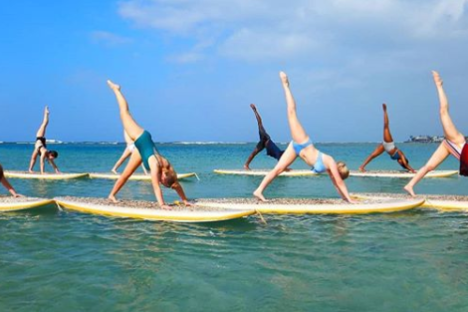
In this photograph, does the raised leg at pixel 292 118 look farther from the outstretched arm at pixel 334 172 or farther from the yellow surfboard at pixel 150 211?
the yellow surfboard at pixel 150 211

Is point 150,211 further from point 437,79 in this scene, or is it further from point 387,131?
point 387,131

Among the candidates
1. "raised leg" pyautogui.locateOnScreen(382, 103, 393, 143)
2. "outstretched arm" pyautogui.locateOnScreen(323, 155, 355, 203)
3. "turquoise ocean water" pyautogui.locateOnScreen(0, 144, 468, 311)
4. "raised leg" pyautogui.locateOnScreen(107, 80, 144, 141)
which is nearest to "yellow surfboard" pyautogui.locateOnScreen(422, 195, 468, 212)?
"turquoise ocean water" pyautogui.locateOnScreen(0, 144, 468, 311)

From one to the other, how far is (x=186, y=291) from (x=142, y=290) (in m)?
0.57

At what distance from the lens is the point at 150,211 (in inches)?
417

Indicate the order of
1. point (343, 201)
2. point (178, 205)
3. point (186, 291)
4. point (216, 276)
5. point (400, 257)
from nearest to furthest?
point (186, 291) → point (216, 276) → point (400, 257) → point (178, 205) → point (343, 201)

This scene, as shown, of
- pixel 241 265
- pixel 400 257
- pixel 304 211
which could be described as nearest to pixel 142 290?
pixel 241 265

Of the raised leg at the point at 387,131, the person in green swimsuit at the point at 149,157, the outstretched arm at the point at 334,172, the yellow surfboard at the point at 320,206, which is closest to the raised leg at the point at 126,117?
the person in green swimsuit at the point at 149,157

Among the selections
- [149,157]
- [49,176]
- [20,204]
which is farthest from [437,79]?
[49,176]

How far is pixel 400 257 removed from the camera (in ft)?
24.9

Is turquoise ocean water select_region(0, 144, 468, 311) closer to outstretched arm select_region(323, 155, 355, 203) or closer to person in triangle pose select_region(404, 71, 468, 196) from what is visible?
outstretched arm select_region(323, 155, 355, 203)

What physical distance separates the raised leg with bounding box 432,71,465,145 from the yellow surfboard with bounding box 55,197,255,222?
6.32m

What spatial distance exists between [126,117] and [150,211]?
249 centimetres

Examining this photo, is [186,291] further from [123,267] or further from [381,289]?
[381,289]

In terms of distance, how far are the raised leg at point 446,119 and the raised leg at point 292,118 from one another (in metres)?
4.00
